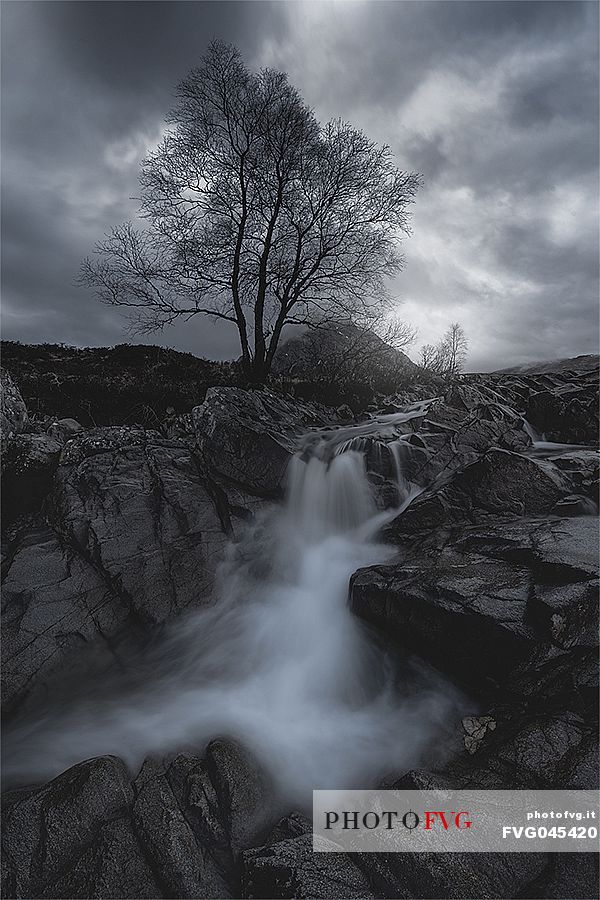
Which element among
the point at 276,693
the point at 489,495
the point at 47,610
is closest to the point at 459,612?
the point at 276,693

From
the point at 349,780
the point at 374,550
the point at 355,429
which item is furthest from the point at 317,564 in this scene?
the point at 355,429

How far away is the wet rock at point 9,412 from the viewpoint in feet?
26.9

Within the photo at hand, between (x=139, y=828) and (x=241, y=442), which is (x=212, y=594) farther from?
(x=139, y=828)

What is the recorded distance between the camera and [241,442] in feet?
29.5

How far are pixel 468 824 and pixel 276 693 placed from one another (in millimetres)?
2865

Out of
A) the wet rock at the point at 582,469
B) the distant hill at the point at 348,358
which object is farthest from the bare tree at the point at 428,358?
the wet rock at the point at 582,469

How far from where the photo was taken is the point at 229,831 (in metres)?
3.86

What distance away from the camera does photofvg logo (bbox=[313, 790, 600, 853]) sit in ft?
11.2

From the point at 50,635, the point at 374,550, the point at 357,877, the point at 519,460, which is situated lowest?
the point at 357,877

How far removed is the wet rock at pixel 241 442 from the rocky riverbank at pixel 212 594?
0.16 ft

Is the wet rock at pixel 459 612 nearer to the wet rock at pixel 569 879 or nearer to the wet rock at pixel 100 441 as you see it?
the wet rock at pixel 569 879

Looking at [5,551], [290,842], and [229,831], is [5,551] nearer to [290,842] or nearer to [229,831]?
[229,831]

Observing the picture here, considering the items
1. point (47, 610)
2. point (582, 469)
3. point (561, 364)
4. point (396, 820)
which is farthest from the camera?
point (561, 364)

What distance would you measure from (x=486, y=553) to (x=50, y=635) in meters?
6.67
